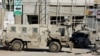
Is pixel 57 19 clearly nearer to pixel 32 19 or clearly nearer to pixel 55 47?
pixel 32 19

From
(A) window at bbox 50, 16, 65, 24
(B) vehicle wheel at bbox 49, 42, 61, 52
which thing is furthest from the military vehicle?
(A) window at bbox 50, 16, 65, 24

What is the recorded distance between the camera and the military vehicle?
32.0 metres

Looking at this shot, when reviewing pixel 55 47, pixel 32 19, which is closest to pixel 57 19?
pixel 32 19

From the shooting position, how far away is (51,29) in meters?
32.7

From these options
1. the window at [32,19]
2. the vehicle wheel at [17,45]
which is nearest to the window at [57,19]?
the window at [32,19]

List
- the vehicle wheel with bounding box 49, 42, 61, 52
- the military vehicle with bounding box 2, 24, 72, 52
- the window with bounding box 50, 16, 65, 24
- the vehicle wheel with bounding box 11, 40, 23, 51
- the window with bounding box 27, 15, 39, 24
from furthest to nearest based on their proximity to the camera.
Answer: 1. the window with bounding box 27, 15, 39, 24
2. the window with bounding box 50, 16, 65, 24
3. the vehicle wheel with bounding box 11, 40, 23, 51
4. the military vehicle with bounding box 2, 24, 72, 52
5. the vehicle wheel with bounding box 49, 42, 61, 52

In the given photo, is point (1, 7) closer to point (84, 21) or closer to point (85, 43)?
point (84, 21)

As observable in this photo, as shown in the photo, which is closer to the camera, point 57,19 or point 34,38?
point 34,38

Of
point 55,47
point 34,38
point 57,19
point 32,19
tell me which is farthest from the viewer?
point 32,19

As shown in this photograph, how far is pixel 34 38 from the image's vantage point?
3212 centimetres

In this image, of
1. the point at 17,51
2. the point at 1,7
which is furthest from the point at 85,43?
the point at 1,7

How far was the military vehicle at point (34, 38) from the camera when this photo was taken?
3200 cm

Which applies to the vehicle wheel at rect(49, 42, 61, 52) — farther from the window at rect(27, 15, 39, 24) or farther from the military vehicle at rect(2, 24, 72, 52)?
the window at rect(27, 15, 39, 24)

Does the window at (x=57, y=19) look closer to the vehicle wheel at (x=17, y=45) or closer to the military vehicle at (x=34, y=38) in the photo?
the military vehicle at (x=34, y=38)
